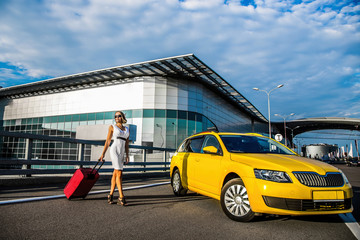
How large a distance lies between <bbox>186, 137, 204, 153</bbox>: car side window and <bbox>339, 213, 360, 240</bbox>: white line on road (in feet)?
9.10

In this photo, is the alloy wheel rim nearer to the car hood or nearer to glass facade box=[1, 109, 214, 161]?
the car hood

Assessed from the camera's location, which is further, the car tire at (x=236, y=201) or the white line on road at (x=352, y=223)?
the car tire at (x=236, y=201)

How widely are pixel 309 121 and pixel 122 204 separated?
69806 mm

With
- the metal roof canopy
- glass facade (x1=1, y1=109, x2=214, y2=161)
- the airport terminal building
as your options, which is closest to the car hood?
the airport terminal building

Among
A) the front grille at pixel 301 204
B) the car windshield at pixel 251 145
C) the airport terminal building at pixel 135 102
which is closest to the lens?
the front grille at pixel 301 204

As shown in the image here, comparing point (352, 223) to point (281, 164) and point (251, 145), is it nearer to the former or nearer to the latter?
point (281, 164)

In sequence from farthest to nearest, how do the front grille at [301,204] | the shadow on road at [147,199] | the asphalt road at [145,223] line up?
the shadow on road at [147,199] < the front grille at [301,204] < the asphalt road at [145,223]

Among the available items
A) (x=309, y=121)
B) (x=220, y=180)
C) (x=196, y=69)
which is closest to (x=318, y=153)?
(x=309, y=121)

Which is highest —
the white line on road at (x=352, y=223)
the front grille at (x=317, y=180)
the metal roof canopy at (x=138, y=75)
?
the metal roof canopy at (x=138, y=75)

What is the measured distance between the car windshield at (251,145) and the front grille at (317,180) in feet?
3.97

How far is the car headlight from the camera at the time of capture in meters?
3.44

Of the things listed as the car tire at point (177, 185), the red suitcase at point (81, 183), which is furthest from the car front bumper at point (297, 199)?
the red suitcase at point (81, 183)

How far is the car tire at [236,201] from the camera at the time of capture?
3675 mm

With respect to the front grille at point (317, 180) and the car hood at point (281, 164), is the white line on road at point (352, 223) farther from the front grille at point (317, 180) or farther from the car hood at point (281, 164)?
the car hood at point (281, 164)
